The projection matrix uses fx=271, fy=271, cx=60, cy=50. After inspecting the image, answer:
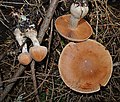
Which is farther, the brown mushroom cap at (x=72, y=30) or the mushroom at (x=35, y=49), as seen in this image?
Answer: the brown mushroom cap at (x=72, y=30)

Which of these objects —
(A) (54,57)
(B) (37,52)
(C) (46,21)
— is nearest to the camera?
(B) (37,52)

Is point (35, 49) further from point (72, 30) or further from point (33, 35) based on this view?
point (72, 30)

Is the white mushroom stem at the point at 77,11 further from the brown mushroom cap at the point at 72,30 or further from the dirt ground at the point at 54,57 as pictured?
the dirt ground at the point at 54,57

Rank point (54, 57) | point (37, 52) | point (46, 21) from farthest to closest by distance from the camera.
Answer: point (54, 57) < point (46, 21) < point (37, 52)

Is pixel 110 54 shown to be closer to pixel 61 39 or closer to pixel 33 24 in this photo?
pixel 61 39

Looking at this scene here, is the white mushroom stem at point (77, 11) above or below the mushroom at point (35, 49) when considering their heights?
above

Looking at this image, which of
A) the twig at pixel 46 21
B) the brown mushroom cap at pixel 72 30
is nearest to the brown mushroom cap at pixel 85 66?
the brown mushroom cap at pixel 72 30

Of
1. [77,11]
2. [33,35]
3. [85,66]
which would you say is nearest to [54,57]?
[85,66]
